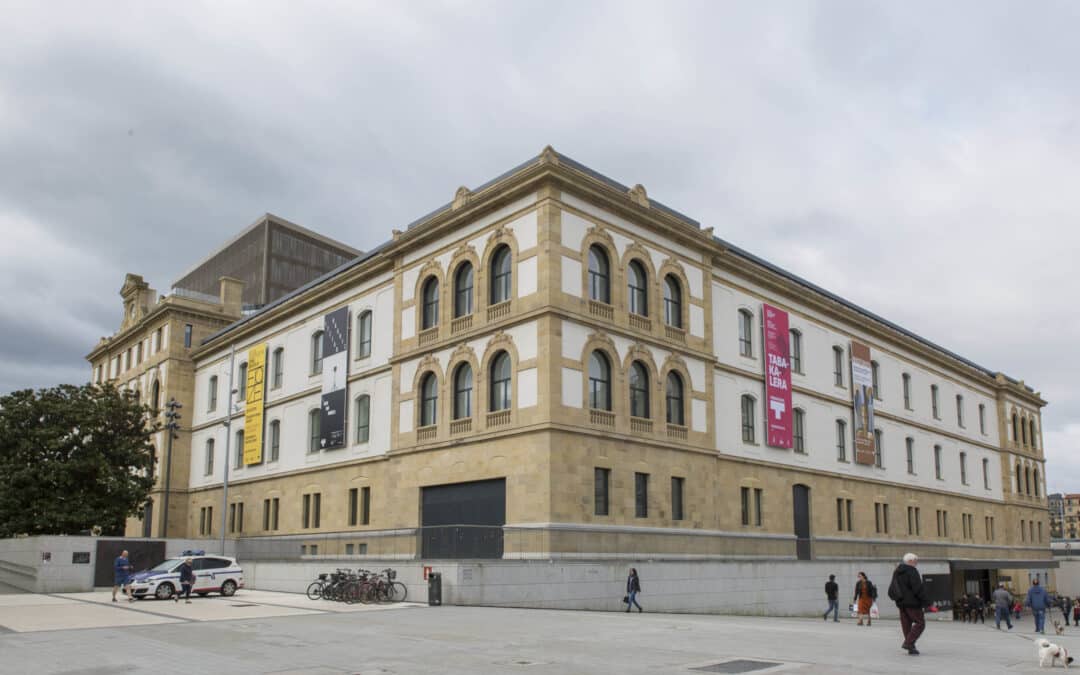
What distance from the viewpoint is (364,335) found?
147 feet

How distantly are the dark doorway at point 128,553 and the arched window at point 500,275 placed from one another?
62.8ft

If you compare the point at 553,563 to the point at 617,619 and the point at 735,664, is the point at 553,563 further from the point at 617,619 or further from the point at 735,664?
the point at 735,664

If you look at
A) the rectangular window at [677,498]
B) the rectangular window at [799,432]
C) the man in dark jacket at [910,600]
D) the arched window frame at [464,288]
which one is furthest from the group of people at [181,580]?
the rectangular window at [799,432]

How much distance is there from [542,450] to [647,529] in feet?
18.9

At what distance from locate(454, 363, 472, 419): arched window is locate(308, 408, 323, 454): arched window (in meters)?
12.5

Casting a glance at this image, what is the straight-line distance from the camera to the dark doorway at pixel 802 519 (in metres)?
43.8

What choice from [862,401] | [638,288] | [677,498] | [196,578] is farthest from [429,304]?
[862,401]

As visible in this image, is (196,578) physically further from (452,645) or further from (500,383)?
(452,645)

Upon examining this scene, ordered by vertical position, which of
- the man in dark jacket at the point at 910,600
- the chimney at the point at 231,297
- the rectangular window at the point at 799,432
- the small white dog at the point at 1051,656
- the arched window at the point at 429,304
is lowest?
the small white dog at the point at 1051,656

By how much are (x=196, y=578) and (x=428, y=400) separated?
36.8ft

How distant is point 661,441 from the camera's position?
1439 inches

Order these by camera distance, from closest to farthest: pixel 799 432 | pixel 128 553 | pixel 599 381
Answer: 1. pixel 599 381
2. pixel 128 553
3. pixel 799 432

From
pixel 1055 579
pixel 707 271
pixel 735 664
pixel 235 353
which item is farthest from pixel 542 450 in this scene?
pixel 1055 579

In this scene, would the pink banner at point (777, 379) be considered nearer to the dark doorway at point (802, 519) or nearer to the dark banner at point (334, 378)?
the dark doorway at point (802, 519)
